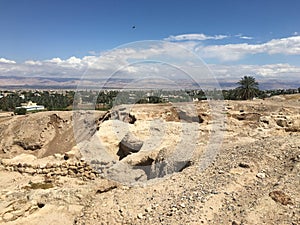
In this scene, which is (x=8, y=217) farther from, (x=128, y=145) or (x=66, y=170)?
(x=128, y=145)

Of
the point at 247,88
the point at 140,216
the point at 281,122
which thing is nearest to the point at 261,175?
the point at 140,216

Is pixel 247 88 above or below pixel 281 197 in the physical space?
above

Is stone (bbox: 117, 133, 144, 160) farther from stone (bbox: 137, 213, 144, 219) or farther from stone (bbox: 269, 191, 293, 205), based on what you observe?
stone (bbox: 269, 191, 293, 205)

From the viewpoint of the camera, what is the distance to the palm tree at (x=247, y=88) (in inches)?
1227

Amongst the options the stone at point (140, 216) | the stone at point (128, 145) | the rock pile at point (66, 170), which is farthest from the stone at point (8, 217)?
the stone at point (128, 145)

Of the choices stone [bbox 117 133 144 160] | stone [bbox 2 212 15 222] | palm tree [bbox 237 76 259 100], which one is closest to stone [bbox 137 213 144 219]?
stone [bbox 2 212 15 222]

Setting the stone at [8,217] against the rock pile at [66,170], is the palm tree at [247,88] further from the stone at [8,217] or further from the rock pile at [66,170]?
the stone at [8,217]

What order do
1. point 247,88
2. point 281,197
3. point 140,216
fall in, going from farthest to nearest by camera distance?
point 247,88
point 140,216
point 281,197

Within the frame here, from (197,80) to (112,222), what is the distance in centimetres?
817

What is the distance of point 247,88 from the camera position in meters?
31.3

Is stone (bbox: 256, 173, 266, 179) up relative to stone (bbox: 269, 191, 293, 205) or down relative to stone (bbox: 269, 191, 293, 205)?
up

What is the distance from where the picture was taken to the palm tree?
3116 centimetres

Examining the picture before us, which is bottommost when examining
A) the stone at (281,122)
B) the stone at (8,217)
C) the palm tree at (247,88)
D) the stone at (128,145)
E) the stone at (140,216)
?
the stone at (8,217)

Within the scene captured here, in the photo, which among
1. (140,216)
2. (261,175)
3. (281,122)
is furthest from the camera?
(281,122)
